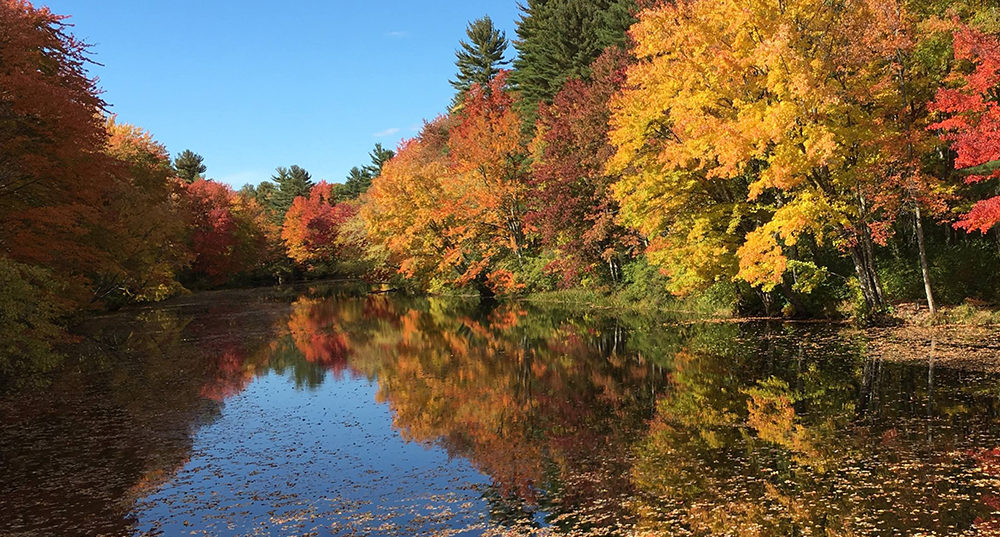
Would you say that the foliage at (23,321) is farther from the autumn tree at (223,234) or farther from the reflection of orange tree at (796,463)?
the autumn tree at (223,234)

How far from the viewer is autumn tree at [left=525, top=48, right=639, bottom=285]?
2959 cm

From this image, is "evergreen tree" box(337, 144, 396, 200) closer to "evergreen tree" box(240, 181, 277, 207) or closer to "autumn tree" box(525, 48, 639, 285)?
"evergreen tree" box(240, 181, 277, 207)

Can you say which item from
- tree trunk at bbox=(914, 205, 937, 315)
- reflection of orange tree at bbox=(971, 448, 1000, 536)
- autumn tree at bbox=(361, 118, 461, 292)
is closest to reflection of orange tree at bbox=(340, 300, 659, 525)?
reflection of orange tree at bbox=(971, 448, 1000, 536)

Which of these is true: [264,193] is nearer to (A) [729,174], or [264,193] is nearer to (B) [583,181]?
(B) [583,181]

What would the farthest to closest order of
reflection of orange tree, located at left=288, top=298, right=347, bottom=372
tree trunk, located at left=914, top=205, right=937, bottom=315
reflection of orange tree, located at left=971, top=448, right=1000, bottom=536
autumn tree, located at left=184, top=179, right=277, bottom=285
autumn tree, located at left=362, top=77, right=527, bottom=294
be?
autumn tree, located at left=184, top=179, right=277, bottom=285
autumn tree, located at left=362, top=77, right=527, bottom=294
reflection of orange tree, located at left=288, top=298, right=347, bottom=372
tree trunk, located at left=914, top=205, right=937, bottom=315
reflection of orange tree, located at left=971, top=448, right=1000, bottom=536

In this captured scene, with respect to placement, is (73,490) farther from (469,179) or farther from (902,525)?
(469,179)

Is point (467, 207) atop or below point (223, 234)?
atop

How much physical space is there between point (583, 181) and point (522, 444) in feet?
72.7

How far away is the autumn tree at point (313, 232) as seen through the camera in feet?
245

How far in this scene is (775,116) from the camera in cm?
1734

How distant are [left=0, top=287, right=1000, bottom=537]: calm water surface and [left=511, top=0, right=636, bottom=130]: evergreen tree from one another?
25536 millimetres

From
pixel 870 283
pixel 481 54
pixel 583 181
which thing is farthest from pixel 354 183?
pixel 870 283

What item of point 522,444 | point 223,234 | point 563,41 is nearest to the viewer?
point 522,444

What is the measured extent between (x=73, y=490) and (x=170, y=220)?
3064 centimetres
